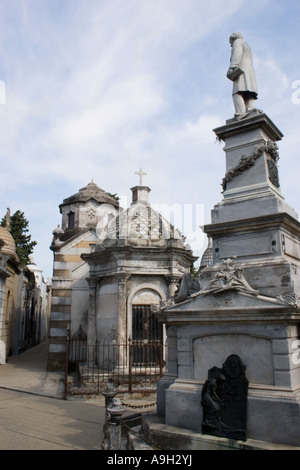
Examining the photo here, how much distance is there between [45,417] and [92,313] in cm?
613

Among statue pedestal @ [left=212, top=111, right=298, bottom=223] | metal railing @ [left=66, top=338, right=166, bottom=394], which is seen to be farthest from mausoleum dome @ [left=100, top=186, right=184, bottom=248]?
statue pedestal @ [left=212, top=111, right=298, bottom=223]

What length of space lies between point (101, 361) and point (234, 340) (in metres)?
9.23

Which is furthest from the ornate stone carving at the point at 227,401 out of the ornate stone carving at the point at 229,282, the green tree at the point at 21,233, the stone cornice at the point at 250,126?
the green tree at the point at 21,233

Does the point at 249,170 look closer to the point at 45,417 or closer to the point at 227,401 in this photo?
A: the point at 227,401

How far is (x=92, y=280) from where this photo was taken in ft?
49.7

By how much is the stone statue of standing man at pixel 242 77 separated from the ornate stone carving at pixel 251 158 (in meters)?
0.79

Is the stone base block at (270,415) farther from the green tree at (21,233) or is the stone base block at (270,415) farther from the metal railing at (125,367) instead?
the green tree at (21,233)

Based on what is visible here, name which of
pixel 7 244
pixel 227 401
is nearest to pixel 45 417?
pixel 227 401

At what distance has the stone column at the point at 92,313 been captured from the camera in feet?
47.7

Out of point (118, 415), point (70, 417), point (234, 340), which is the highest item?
point (234, 340)

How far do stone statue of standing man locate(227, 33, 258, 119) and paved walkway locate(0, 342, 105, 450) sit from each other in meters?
6.82
